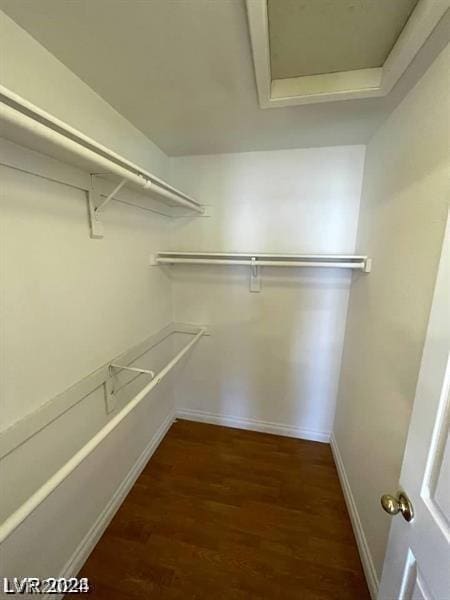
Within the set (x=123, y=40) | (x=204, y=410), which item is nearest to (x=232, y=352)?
(x=204, y=410)

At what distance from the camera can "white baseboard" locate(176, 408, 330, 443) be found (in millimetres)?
2201

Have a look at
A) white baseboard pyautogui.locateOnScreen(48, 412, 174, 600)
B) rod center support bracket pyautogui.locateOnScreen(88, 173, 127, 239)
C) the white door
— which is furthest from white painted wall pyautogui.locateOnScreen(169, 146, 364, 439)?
the white door

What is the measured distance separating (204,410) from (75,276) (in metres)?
1.73

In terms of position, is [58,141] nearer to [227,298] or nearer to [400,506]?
[400,506]

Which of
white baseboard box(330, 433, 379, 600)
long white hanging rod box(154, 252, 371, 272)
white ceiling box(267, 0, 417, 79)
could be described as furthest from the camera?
long white hanging rod box(154, 252, 371, 272)

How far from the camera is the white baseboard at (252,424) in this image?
220cm

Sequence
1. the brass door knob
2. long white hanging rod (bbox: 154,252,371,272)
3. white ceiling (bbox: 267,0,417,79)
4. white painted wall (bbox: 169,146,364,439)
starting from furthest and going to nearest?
white painted wall (bbox: 169,146,364,439), long white hanging rod (bbox: 154,252,371,272), white ceiling (bbox: 267,0,417,79), the brass door knob

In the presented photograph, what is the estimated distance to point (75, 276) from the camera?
1176mm

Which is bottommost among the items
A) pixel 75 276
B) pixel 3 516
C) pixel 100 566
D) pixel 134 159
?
pixel 100 566

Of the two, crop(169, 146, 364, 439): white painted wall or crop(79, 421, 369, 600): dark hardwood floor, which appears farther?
crop(169, 146, 364, 439): white painted wall

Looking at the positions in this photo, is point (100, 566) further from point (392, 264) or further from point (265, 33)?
point (265, 33)

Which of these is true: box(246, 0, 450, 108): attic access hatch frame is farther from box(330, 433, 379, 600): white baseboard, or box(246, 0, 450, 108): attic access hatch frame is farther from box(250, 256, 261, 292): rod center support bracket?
box(330, 433, 379, 600): white baseboard

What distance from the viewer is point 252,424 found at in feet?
7.53

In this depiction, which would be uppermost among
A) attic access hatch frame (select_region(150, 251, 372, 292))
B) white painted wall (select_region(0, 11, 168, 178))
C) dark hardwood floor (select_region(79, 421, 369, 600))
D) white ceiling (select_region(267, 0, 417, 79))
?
white ceiling (select_region(267, 0, 417, 79))
